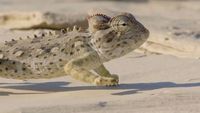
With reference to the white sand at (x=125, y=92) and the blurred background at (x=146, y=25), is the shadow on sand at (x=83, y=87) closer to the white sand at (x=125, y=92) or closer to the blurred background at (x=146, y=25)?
the white sand at (x=125, y=92)

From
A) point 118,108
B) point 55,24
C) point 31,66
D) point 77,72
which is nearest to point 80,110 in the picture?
point 118,108

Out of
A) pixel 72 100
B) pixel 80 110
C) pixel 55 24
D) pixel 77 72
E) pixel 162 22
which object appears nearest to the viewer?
pixel 80 110

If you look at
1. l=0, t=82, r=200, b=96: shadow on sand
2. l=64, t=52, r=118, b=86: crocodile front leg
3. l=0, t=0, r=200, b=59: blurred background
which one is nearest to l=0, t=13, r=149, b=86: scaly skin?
l=64, t=52, r=118, b=86: crocodile front leg

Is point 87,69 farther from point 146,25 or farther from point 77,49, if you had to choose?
point 146,25

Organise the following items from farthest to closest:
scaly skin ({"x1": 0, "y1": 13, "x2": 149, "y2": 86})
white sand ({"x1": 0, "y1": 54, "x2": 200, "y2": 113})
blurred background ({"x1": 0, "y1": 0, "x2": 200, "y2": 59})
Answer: blurred background ({"x1": 0, "y1": 0, "x2": 200, "y2": 59}) → scaly skin ({"x1": 0, "y1": 13, "x2": 149, "y2": 86}) → white sand ({"x1": 0, "y1": 54, "x2": 200, "y2": 113})

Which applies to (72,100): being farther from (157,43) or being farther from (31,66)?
(157,43)

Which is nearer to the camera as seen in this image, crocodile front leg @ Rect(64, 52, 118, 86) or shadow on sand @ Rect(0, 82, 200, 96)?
crocodile front leg @ Rect(64, 52, 118, 86)

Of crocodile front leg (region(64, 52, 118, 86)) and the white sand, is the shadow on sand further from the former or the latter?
crocodile front leg (region(64, 52, 118, 86))
